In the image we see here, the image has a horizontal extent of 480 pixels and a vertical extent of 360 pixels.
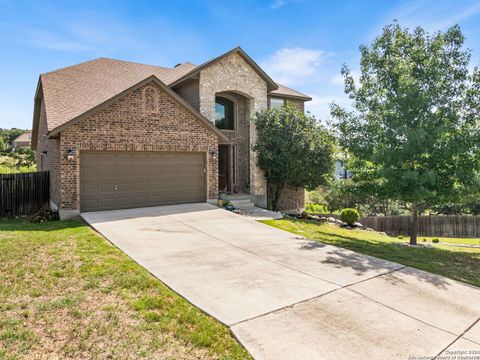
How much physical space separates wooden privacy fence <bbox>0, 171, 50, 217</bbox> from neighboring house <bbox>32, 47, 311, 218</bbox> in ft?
2.52

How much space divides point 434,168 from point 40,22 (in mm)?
16130

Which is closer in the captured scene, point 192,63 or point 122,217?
point 122,217

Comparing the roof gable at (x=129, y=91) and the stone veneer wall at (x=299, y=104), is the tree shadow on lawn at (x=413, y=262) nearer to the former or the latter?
the roof gable at (x=129, y=91)

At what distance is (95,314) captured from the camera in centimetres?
452

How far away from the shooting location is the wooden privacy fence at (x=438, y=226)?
22203 mm

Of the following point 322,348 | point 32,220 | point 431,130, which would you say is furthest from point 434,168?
point 32,220

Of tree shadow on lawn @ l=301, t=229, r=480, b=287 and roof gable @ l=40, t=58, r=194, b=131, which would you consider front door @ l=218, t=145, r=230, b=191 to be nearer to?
roof gable @ l=40, t=58, r=194, b=131

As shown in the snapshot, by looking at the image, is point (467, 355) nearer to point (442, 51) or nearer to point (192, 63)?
point (442, 51)

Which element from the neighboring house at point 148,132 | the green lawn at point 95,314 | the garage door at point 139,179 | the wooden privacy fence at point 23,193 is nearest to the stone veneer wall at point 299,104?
the neighboring house at point 148,132

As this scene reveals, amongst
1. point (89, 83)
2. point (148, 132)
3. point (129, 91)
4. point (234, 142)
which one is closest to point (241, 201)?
point (234, 142)

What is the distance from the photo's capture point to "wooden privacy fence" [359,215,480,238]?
2220 centimetres

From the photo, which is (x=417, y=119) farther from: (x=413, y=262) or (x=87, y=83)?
(x=87, y=83)

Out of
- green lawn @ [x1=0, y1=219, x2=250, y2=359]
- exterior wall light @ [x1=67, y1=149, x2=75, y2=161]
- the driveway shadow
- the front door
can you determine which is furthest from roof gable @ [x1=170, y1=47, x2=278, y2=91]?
green lawn @ [x1=0, y1=219, x2=250, y2=359]

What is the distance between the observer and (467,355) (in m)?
3.91
